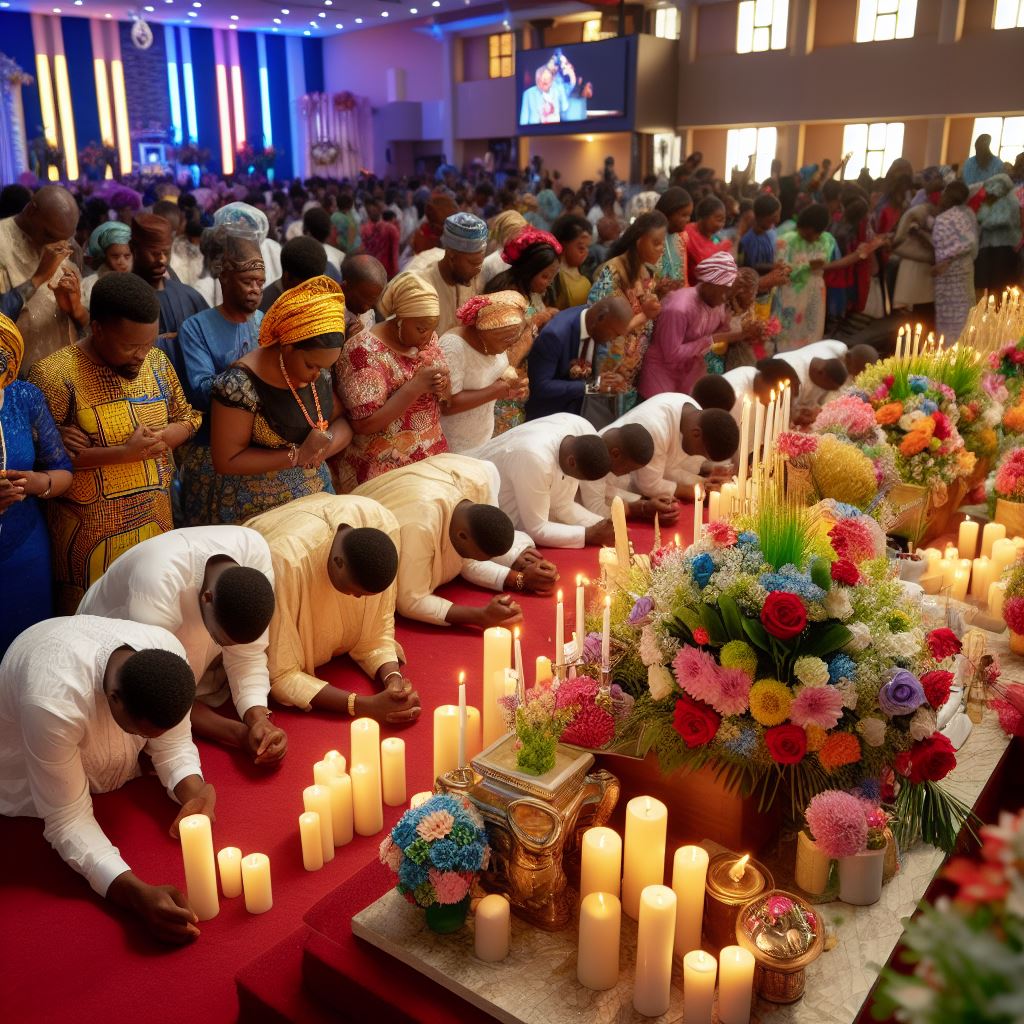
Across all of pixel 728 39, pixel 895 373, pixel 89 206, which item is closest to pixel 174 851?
pixel 895 373

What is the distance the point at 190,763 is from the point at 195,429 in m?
1.07

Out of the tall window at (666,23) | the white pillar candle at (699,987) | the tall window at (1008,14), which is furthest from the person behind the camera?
the tall window at (666,23)

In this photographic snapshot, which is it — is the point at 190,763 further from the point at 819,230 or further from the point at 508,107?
the point at 508,107

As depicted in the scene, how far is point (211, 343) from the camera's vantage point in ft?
11.1

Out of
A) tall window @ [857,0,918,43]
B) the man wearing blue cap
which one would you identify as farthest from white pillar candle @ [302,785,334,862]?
tall window @ [857,0,918,43]

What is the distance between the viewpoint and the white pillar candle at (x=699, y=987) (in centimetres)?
157

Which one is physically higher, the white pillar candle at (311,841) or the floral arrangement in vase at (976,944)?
the floral arrangement in vase at (976,944)

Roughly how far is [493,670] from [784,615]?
1.01 m

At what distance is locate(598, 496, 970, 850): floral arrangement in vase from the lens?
1808 mm

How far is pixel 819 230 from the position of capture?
21.6 ft

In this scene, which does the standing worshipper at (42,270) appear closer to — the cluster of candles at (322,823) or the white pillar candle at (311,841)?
the cluster of candles at (322,823)

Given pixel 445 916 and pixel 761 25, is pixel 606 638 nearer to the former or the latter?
pixel 445 916

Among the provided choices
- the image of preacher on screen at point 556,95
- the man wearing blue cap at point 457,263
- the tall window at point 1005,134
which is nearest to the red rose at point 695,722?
the man wearing blue cap at point 457,263

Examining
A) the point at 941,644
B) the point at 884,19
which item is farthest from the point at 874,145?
the point at 941,644
